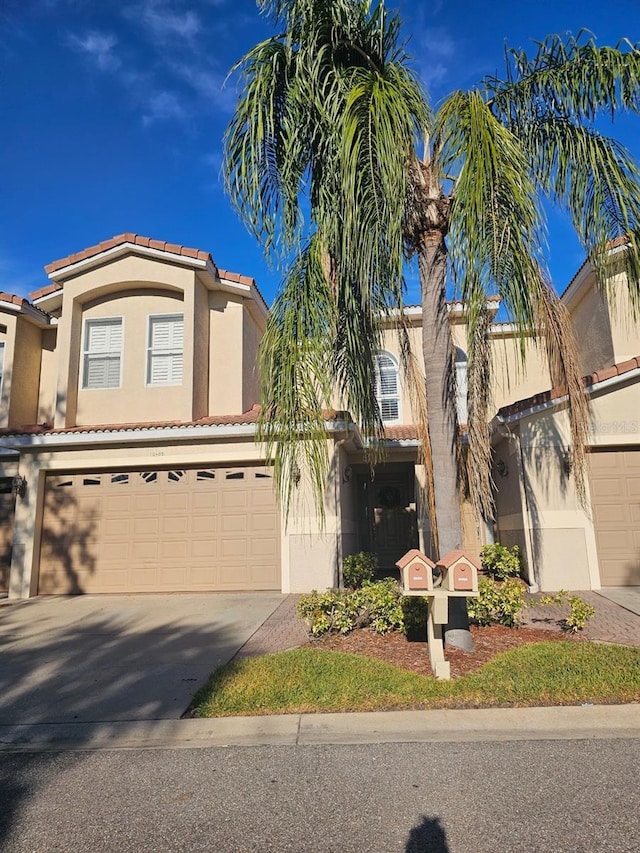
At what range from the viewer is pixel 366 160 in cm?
567

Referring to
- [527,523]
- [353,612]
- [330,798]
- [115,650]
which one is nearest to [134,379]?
[115,650]

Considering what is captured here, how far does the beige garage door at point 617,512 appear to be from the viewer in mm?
9922

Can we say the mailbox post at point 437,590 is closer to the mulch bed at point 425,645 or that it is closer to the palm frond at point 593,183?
the mulch bed at point 425,645

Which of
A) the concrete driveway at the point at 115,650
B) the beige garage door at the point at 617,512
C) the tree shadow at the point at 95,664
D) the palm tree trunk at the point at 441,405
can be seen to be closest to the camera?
the tree shadow at the point at 95,664

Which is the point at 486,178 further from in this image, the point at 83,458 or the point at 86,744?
the point at 83,458

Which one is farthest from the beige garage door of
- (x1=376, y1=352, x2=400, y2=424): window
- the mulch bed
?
(x1=376, y1=352, x2=400, y2=424): window

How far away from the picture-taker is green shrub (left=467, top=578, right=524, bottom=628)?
6.90m

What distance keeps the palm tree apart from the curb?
1.67 metres

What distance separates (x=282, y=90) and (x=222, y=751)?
252 inches

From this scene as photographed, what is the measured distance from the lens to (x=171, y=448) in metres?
11.1

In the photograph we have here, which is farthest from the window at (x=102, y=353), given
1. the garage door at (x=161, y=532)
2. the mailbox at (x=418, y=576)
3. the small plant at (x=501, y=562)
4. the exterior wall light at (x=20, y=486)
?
the mailbox at (x=418, y=576)

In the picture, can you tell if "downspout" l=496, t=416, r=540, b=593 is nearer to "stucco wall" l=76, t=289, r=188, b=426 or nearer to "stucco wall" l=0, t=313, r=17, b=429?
"stucco wall" l=76, t=289, r=188, b=426

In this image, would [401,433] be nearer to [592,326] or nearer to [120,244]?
[592,326]

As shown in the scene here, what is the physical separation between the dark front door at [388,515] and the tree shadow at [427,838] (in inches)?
478
